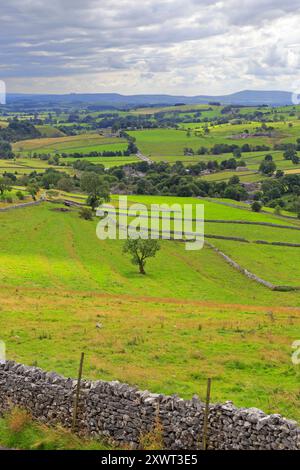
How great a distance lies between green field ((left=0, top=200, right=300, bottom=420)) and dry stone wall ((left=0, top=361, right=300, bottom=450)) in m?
2.77

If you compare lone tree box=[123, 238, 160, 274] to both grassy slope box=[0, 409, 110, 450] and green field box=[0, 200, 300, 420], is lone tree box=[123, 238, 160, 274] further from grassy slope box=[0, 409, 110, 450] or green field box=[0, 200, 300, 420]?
grassy slope box=[0, 409, 110, 450]

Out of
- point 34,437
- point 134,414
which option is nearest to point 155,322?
point 34,437

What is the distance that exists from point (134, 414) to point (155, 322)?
15.9 m

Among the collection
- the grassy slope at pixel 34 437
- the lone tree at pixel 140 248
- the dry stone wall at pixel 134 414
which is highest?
the dry stone wall at pixel 134 414

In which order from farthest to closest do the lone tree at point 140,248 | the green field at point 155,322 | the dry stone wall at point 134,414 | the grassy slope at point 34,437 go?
the lone tree at point 140,248 → the green field at point 155,322 → the grassy slope at point 34,437 → the dry stone wall at point 134,414

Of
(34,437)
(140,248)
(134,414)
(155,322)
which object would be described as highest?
(134,414)

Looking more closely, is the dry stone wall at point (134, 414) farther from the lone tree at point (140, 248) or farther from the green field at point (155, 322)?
the lone tree at point (140, 248)

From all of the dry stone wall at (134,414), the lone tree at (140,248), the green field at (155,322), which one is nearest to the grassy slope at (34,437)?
the dry stone wall at (134,414)

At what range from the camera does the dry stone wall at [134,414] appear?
14.4 m

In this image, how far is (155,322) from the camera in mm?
31984

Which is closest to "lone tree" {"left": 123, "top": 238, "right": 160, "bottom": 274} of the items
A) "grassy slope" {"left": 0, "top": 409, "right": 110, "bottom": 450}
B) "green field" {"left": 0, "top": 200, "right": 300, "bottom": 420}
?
"green field" {"left": 0, "top": 200, "right": 300, "bottom": 420}

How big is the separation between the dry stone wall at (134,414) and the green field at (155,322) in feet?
9.07

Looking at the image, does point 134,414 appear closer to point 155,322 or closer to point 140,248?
point 155,322
